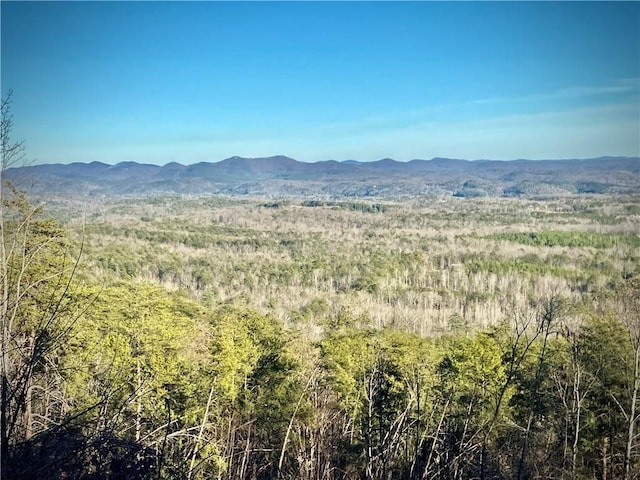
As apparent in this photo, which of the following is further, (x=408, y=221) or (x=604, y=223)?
(x=408, y=221)

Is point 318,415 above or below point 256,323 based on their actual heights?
below

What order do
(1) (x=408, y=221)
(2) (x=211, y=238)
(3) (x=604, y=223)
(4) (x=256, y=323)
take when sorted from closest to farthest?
(4) (x=256, y=323), (2) (x=211, y=238), (3) (x=604, y=223), (1) (x=408, y=221)

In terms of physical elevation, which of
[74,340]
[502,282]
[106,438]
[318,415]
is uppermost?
[106,438]

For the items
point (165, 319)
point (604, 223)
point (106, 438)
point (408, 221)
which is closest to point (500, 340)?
point (165, 319)

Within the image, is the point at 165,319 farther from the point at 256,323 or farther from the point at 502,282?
the point at 502,282

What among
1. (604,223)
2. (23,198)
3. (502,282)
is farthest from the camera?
(604,223)

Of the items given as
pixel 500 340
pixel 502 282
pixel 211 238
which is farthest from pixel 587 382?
pixel 211 238

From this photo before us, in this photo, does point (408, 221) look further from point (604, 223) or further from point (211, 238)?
point (211, 238)

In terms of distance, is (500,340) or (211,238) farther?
(211,238)

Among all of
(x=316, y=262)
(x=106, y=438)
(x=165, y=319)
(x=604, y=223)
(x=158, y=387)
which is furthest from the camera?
(x=604, y=223)
